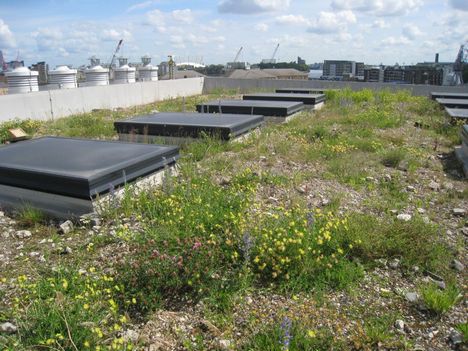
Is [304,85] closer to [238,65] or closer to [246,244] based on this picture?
[246,244]

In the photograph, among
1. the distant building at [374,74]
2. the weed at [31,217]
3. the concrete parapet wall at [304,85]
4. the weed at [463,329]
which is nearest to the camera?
the weed at [463,329]

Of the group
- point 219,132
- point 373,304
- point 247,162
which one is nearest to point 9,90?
point 219,132

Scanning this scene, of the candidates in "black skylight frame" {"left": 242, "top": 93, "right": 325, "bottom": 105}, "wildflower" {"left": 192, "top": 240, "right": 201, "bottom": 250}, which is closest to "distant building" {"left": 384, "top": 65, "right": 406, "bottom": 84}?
"black skylight frame" {"left": 242, "top": 93, "right": 325, "bottom": 105}

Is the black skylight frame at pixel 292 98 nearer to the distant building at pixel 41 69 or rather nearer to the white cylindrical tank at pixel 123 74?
the white cylindrical tank at pixel 123 74

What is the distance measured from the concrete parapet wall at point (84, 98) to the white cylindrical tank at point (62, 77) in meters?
1.19

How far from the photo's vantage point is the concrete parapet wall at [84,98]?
38.6 ft

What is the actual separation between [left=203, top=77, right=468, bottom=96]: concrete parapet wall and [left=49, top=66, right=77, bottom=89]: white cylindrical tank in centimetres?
819

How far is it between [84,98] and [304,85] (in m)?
11.0

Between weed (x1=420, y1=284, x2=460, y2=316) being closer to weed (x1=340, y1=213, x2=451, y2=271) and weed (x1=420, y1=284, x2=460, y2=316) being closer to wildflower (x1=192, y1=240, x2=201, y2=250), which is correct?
weed (x1=340, y1=213, x2=451, y2=271)

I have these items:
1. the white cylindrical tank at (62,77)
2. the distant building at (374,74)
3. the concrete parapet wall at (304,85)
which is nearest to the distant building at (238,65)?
the distant building at (374,74)

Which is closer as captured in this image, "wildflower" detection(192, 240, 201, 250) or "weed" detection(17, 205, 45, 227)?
"wildflower" detection(192, 240, 201, 250)

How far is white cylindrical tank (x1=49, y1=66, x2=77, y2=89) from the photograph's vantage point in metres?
15.2

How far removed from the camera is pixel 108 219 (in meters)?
4.32

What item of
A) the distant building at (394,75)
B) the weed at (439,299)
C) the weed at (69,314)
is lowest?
the weed at (439,299)
